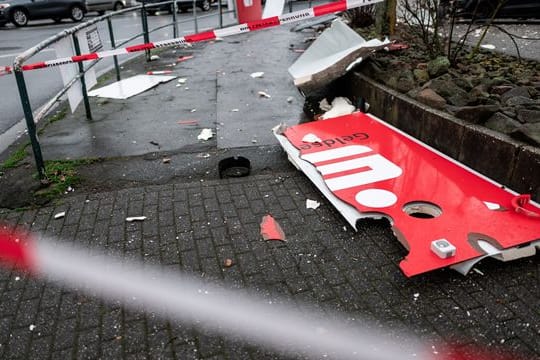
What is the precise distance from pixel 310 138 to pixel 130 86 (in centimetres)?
418

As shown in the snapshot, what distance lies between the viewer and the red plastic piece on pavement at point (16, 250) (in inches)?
119

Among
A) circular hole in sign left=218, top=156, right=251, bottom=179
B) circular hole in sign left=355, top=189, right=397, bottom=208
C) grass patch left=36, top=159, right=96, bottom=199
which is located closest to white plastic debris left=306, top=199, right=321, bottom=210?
circular hole in sign left=355, top=189, right=397, bottom=208

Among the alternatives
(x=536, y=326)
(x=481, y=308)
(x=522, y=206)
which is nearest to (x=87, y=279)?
(x=481, y=308)

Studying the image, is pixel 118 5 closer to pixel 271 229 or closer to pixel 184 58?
pixel 184 58

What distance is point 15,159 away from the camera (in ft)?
15.4

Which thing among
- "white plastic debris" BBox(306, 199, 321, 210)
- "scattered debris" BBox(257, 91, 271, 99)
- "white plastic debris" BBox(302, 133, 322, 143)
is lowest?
"white plastic debris" BBox(306, 199, 321, 210)

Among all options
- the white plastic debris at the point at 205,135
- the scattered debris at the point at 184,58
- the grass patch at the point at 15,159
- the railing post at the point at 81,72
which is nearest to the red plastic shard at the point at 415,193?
the white plastic debris at the point at 205,135

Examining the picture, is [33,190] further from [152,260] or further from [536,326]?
[536,326]

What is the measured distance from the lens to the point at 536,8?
8695 mm

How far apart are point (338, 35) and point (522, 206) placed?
129 inches

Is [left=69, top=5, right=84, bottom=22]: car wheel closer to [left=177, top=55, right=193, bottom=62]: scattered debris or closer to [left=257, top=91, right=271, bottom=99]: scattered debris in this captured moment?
[left=177, top=55, right=193, bottom=62]: scattered debris

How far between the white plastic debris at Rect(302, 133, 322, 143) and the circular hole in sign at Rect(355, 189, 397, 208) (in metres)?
1.09

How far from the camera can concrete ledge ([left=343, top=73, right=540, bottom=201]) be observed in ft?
10.5

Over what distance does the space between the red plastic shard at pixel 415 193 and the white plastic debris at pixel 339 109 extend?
541 mm
